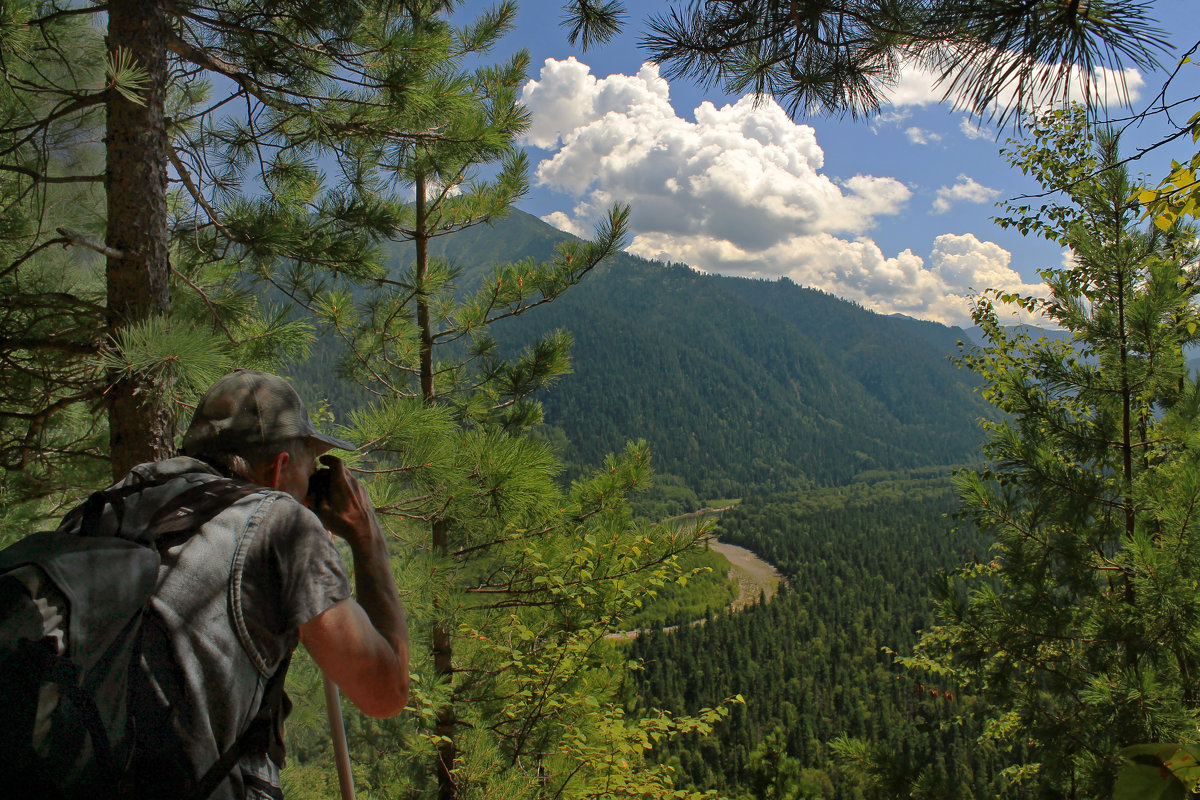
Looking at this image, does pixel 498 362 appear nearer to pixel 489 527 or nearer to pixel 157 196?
pixel 489 527

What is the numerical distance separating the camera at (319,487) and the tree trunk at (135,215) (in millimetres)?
1217

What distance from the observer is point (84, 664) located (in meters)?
0.84

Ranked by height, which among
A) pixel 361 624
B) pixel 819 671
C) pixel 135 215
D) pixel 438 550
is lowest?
pixel 819 671

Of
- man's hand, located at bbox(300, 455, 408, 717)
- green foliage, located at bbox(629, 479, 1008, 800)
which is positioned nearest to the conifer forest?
man's hand, located at bbox(300, 455, 408, 717)

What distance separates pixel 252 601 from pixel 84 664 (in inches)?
9.9

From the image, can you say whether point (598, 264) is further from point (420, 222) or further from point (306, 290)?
point (306, 290)

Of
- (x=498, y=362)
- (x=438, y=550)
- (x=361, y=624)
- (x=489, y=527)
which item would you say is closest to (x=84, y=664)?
(x=361, y=624)

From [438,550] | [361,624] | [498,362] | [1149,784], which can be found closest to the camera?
[1149,784]

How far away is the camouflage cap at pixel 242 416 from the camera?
1.28 meters

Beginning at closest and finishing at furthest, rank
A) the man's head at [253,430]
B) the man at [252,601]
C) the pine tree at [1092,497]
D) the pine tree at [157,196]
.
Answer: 1. the man at [252,601]
2. the man's head at [253,430]
3. the pine tree at [157,196]
4. the pine tree at [1092,497]

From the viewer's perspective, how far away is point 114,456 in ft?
7.13

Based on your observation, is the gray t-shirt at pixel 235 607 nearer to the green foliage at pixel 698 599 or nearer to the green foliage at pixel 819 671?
the green foliage at pixel 819 671

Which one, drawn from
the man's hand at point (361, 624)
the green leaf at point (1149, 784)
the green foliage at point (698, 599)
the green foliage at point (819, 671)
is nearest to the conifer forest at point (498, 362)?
the green leaf at point (1149, 784)

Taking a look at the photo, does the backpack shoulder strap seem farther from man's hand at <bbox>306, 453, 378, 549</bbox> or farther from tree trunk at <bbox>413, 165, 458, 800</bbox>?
tree trunk at <bbox>413, 165, 458, 800</bbox>
